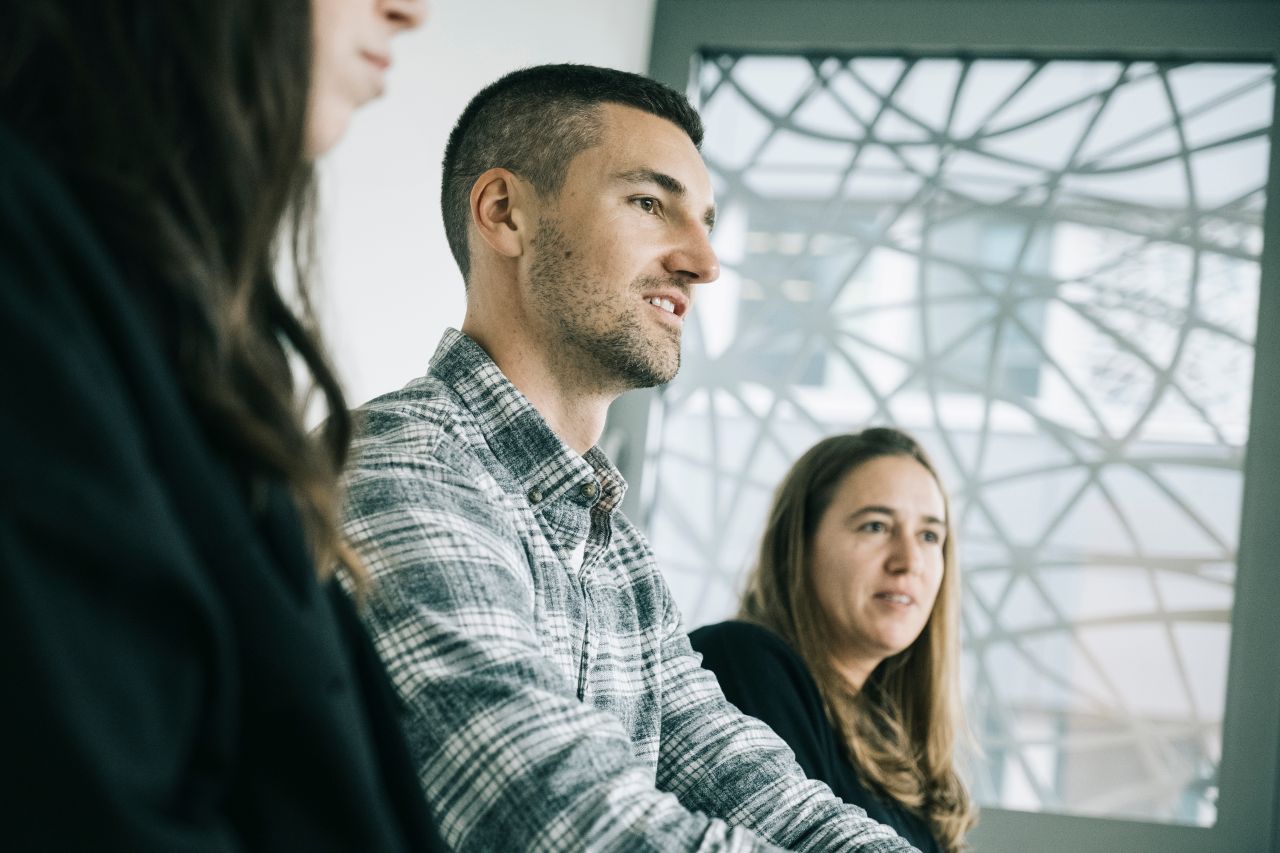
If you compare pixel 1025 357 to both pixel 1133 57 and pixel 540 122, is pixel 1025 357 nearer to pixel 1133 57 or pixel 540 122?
pixel 1133 57

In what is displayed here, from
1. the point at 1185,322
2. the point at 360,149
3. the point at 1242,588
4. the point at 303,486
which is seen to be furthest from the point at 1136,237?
the point at 303,486

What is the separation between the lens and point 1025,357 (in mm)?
2951

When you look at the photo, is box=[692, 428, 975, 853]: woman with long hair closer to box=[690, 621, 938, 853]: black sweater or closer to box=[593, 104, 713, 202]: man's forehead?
box=[690, 621, 938, 853]: black sweater

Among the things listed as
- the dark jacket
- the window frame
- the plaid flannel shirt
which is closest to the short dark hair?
the plaid flannel shirt

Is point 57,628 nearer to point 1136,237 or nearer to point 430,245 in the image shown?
point 430,245

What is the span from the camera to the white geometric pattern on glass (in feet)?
9.27

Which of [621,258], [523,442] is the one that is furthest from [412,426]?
[621,258]

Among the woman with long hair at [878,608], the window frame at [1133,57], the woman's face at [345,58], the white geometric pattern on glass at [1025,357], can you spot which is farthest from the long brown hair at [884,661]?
the woman's face at [345,58]

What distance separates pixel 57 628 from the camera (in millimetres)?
485

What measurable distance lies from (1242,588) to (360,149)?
2141mm

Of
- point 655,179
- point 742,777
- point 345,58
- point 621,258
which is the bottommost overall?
point 742,777

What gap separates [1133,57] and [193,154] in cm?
288

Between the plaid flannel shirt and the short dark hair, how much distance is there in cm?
30

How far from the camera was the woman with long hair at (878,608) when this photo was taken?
2164 mm
